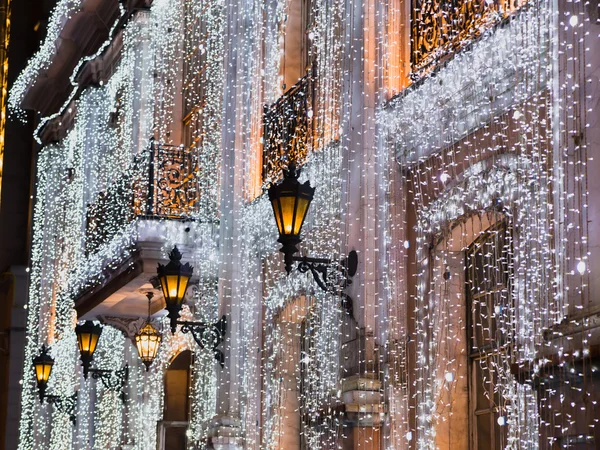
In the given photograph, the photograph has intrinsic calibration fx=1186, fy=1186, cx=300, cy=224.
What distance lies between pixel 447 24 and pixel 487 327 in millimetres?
2521

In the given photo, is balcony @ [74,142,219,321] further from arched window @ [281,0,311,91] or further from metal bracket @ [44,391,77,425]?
metal bracket @ [44,391,77,425]

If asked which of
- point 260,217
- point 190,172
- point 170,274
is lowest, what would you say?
point 170,274

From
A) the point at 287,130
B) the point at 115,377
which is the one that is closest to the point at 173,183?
the point at 287,130

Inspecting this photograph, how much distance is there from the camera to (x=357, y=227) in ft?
34.5

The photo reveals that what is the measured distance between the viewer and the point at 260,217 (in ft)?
43.7

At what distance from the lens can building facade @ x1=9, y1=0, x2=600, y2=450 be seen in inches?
295

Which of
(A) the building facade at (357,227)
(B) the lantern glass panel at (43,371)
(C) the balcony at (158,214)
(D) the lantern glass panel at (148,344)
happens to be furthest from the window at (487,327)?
(B) the lantern glass panel at (43,371)

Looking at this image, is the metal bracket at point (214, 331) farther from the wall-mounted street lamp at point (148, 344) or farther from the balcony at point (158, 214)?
the wall-mounted street lamp at point (148, 344)

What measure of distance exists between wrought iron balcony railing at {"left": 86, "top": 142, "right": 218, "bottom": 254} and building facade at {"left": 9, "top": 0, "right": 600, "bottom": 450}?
31 millimetres

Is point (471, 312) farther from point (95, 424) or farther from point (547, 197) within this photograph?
point (95, 424)

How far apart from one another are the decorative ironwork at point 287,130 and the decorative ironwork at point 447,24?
2.18 metres

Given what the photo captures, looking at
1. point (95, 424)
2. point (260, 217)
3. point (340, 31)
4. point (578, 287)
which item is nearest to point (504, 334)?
point (578, 287)

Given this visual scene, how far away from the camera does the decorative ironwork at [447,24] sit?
8.91 m

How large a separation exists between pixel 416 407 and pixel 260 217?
430 centimetres
